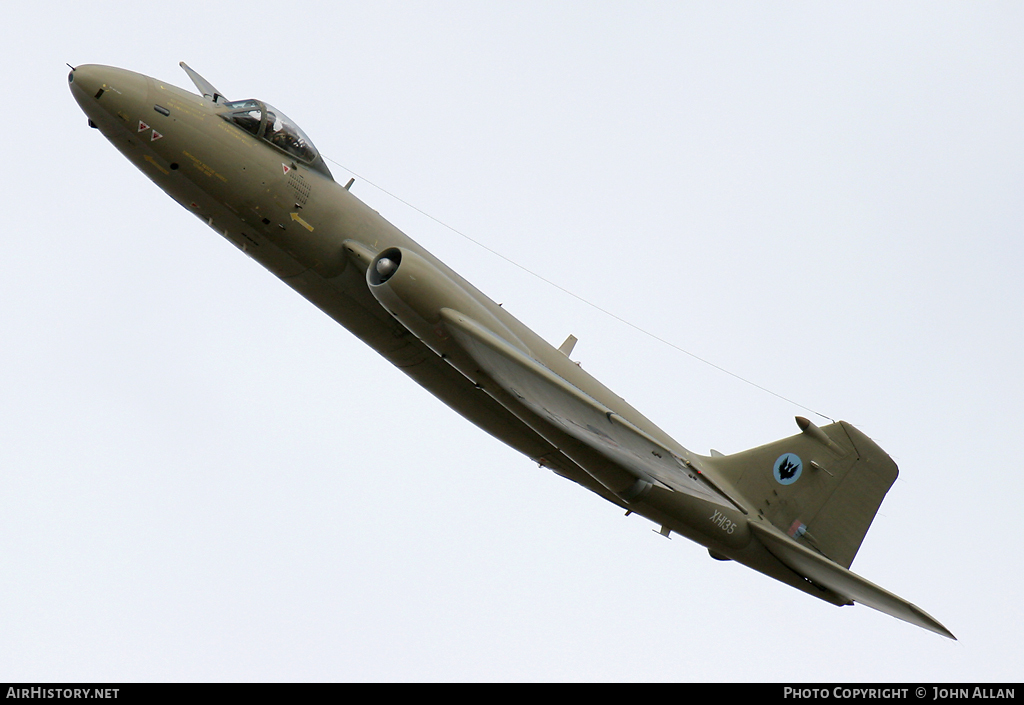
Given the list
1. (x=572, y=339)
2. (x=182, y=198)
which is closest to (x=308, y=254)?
(x=182, y=198)

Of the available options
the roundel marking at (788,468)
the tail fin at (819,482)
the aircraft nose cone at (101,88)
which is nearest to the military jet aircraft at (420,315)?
the aircraft nose cone at (101,88)

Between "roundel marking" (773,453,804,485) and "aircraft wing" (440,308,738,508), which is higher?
"roundel marking" (773,453,804,485)

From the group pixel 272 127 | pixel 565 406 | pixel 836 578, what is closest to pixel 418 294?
pixel 565 406

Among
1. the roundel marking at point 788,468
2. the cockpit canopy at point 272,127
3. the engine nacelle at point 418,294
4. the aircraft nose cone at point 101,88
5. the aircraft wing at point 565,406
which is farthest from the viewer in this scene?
the roundel marking at point 788,468

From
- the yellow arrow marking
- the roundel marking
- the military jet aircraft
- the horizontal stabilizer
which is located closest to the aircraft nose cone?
the military jet aircraft

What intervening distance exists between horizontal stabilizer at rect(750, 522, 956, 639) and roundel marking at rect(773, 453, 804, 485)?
1158 mm

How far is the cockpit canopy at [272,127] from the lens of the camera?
17000 mm

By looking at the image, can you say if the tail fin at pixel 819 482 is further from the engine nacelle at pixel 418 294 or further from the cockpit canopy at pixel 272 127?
the cockpit canopy at pixel 272 127

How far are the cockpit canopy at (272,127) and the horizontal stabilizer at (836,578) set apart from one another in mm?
12058

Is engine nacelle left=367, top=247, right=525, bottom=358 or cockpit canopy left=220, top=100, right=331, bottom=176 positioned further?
cockpit canopy left=220, top=100, right=331, bottom=176

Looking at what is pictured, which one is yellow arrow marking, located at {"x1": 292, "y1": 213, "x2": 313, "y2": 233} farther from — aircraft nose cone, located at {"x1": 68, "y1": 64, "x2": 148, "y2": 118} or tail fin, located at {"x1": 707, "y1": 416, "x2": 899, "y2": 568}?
tail fin, located at {"x1": 707, "y1": 416, "x2": 899, "y2": 568}

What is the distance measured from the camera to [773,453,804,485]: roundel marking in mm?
21750

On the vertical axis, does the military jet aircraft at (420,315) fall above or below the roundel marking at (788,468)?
below
